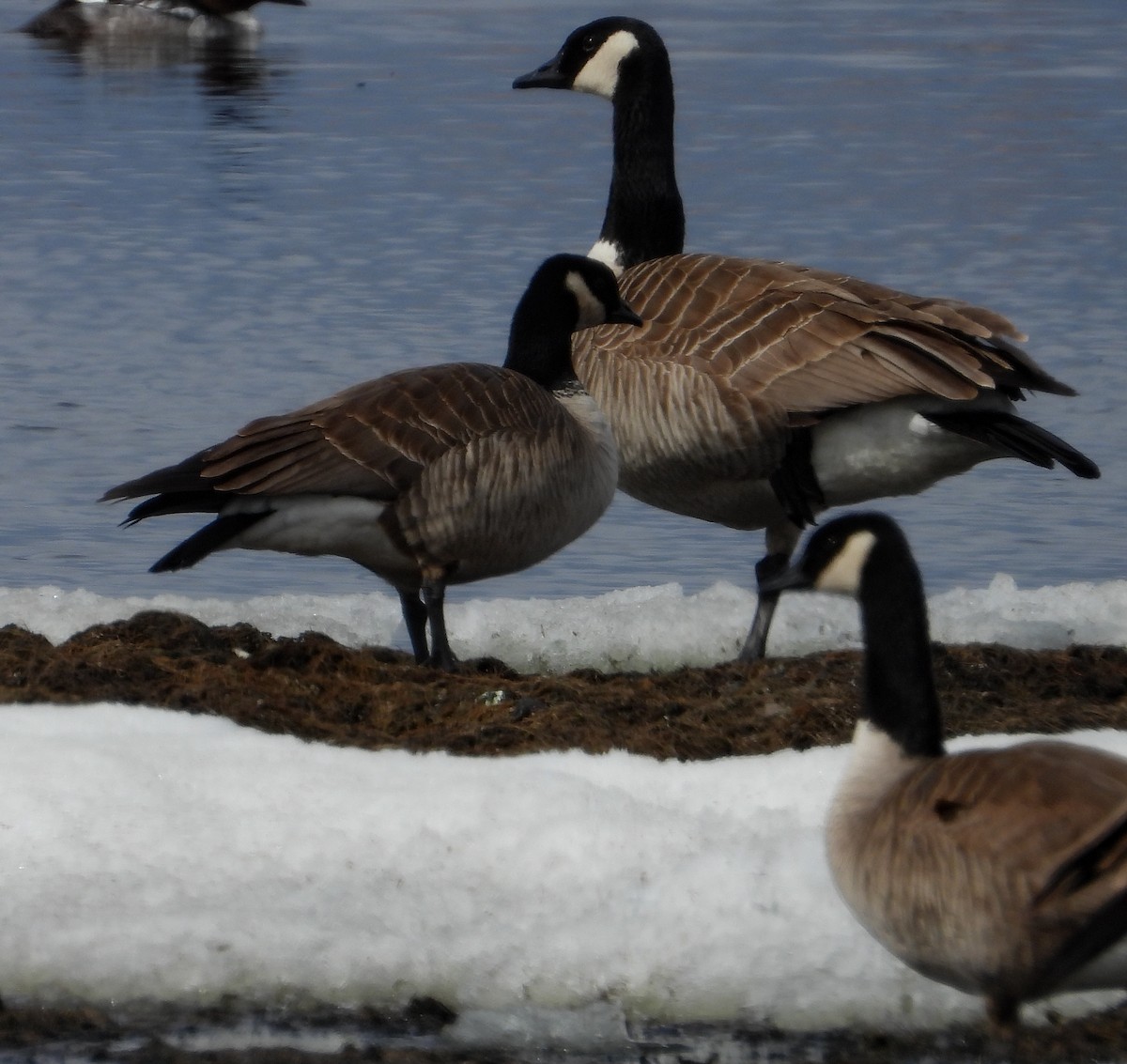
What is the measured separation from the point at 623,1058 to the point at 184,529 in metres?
4.93

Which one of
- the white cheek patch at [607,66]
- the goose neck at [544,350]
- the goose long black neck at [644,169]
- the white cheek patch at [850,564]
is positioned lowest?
the goose neck at [544,350]

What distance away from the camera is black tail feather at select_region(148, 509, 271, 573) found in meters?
5.70

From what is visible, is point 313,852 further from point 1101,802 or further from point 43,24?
point 43,24

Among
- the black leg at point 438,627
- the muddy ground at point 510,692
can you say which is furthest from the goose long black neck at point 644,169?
the muddy ground at point 510,692

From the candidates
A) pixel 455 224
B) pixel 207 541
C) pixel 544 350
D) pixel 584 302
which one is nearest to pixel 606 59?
pixel 584 302

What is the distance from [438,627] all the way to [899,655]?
91.3 inches

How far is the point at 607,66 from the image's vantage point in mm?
8281

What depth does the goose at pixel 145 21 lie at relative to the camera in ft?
74.9

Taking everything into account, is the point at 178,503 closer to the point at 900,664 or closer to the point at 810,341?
the point at 810,341

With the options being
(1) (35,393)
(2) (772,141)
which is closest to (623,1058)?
(1) (35,393)

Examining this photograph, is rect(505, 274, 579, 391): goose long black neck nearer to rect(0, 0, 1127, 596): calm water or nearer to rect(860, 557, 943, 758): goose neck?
rect(0, 0, 1127, 596): calm water

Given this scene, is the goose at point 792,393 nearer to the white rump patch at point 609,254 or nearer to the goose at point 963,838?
the white rump patch at point 609,254

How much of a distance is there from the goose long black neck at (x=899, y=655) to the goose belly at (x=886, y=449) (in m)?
2.62

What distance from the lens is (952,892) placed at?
3.41 m
